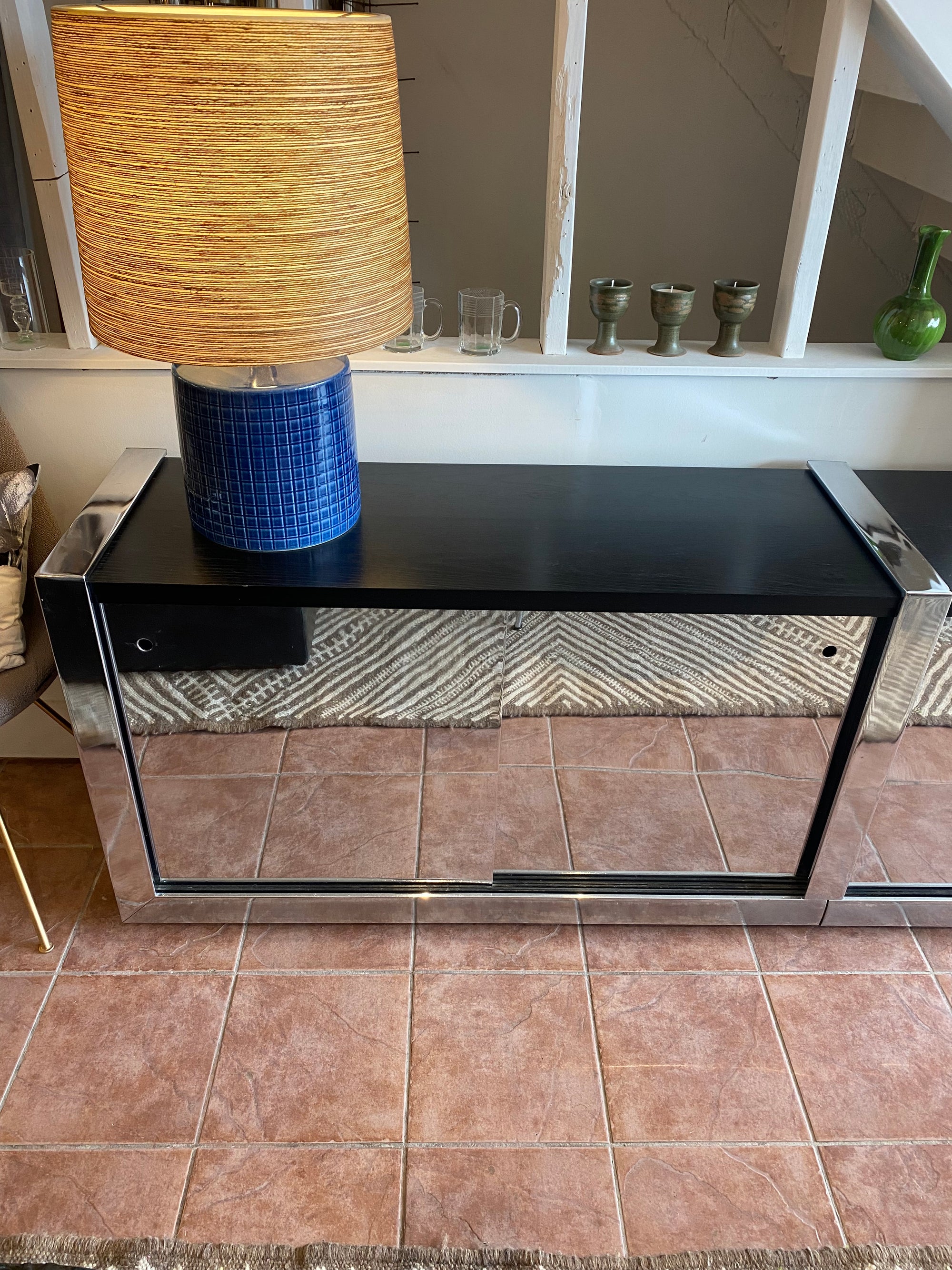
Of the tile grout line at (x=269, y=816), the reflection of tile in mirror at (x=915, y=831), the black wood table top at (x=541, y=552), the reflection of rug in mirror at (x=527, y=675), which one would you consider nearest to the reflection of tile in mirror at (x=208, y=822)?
the tile grout line at (x=269, y=816)

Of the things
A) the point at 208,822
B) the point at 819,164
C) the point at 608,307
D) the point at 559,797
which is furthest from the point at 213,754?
the point at 819,164

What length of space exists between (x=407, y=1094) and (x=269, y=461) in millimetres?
965

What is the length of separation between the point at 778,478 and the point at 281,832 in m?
1.08

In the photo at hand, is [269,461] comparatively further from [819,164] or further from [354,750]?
[819,164]

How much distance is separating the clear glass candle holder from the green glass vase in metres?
1.48

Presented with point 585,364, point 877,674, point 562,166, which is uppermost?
point 562,166

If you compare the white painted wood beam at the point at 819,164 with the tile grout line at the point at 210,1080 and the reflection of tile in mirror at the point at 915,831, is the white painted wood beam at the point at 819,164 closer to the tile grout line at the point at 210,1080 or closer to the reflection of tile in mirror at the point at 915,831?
the reflection of tile in mirror at the point at 915,831

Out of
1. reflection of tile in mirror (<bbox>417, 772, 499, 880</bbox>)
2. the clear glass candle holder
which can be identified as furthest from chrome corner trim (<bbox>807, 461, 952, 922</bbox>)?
the clear glass candle holder

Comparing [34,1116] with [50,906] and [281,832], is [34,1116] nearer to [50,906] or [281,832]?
[50,906]

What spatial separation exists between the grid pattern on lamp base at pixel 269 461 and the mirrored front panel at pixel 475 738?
133mm

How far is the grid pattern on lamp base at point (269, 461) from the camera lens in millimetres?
1309

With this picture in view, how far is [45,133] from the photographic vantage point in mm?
1482

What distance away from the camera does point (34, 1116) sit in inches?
55.6

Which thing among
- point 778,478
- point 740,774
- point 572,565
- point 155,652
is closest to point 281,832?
point 155,652
